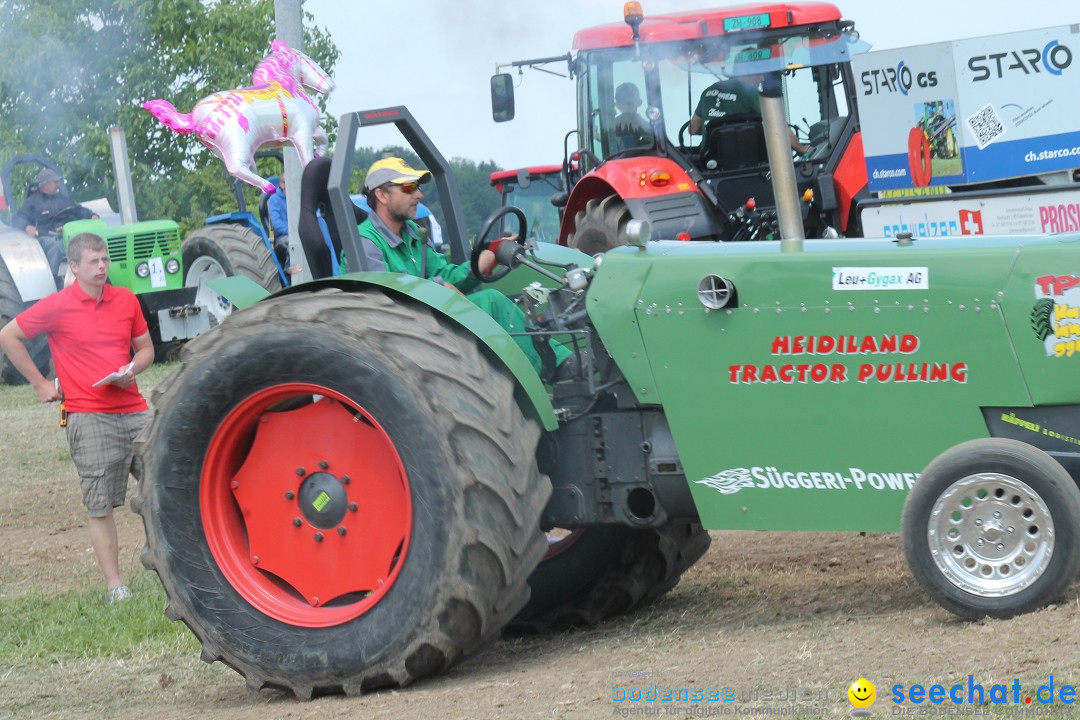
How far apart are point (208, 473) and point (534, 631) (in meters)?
1.38

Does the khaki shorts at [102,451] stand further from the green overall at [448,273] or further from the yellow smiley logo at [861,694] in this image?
the yellow smiley logo at [861,694]

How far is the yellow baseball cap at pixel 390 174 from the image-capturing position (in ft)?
18.1

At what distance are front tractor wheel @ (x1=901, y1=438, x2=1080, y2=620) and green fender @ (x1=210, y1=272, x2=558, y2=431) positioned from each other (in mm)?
1124

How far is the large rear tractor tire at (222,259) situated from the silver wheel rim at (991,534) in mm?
11091

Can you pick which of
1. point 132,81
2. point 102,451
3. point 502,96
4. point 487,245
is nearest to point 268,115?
point 502,96

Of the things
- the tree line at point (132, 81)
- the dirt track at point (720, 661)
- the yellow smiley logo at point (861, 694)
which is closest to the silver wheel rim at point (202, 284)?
the tree line at point (132, 81)

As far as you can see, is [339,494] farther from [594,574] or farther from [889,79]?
[889,79]

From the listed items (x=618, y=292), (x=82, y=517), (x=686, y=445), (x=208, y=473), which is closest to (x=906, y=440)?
(x=686, y=445)

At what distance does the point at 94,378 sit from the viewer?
22.0 feet

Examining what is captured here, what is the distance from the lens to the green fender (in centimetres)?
461

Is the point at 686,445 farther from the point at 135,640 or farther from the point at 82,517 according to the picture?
the point at 82,517

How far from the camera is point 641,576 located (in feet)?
18.0

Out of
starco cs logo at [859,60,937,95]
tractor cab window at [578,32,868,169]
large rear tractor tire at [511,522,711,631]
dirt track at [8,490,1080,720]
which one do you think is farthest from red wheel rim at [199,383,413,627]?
starco cs logo at [859,60,937,95]

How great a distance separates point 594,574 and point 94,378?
2572mm
